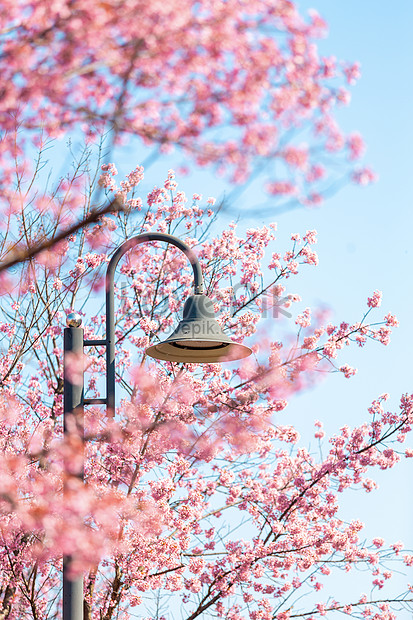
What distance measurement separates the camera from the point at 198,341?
6.25m

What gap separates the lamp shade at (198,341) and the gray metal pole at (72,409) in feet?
2.33

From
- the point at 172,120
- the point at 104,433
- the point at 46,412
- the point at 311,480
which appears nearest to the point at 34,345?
the point at 46,412

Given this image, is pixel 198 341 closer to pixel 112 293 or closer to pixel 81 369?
pixel 112 293

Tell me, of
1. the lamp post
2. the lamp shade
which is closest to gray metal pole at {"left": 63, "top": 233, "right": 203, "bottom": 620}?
the lamp post

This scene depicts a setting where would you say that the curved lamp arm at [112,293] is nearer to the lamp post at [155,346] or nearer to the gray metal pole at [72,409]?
the lamp post at [155,346]

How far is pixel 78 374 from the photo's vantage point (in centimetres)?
586

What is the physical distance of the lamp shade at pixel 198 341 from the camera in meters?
6.00

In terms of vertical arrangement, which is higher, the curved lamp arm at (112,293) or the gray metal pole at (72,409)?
the curved lamp arm at (112,293)

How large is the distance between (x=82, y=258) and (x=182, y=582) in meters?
4.78

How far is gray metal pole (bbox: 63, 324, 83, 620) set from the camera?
5559 mm

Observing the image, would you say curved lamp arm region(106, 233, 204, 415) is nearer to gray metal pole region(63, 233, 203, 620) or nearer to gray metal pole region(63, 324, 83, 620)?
gray metal pole region(63, 233, 203, 620)

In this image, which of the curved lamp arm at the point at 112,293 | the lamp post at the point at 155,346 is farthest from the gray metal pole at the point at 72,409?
the curved lamp arm at the point at 112,293

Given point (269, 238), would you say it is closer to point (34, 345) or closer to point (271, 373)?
point (271, 373)

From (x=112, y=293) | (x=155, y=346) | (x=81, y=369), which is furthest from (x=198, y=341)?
(x=81, y=369)
